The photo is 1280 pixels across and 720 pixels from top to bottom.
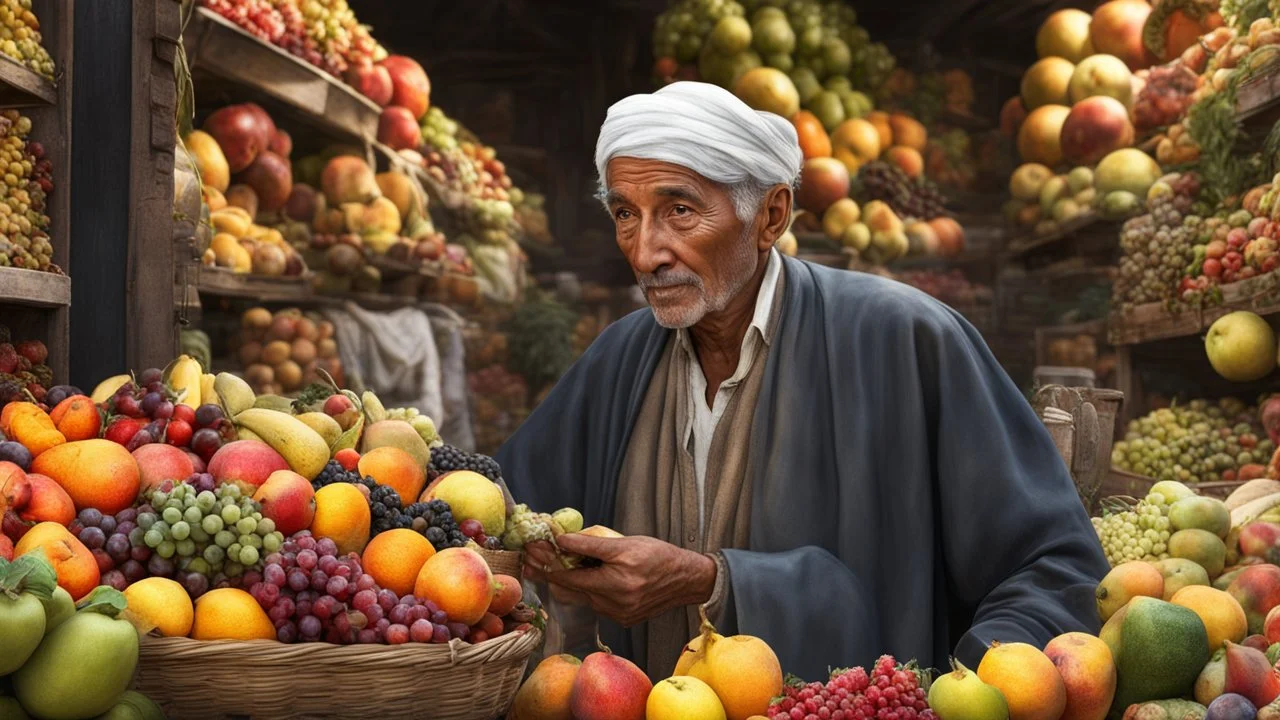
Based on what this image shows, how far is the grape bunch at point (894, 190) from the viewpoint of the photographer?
6.82 meters

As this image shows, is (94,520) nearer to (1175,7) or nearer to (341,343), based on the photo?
(341,343)

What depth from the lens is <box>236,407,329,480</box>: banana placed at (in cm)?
202

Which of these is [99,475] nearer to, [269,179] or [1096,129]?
[269,179]

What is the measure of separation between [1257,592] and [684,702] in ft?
4.24

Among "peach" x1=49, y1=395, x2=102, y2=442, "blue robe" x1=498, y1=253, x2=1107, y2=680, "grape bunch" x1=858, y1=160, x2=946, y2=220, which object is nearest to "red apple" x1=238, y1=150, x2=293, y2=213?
"grape bunch" x1=858, y1=160, x2=946, y2=220

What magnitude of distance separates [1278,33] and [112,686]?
13.5ft

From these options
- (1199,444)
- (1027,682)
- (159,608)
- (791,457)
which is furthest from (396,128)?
(1027,682)

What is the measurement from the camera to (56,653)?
1544 millimetres

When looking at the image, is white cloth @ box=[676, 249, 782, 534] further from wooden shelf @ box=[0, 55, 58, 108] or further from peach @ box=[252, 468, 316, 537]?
wooden shelf @ box=[0, 55, 58, 108]

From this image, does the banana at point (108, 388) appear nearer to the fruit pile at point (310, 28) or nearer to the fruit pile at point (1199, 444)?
the fruit pile at point (310, 28)

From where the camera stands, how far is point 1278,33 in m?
4.25

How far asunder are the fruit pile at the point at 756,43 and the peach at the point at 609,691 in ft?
17.6

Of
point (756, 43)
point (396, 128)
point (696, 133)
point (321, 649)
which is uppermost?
point (756, 43)

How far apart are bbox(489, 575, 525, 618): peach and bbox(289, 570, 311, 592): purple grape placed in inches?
11.5
